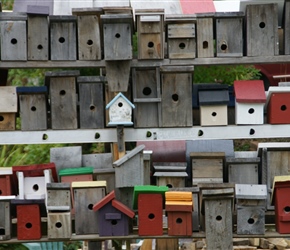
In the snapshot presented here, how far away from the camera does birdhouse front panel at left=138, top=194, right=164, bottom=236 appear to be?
6352mm

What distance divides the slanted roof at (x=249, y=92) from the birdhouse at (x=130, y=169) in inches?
40.1

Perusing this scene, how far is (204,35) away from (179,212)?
5.14ft

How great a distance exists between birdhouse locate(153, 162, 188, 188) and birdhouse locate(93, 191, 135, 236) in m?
0.43

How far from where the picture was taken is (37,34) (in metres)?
6.57

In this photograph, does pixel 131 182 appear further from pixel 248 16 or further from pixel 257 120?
pixel 248 16

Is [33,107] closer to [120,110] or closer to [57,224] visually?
[120,110]

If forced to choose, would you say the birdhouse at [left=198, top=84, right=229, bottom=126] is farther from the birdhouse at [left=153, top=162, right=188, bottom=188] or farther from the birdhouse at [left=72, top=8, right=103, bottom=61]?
the birdhouse at [left=72, top=8, right=103, bottom=61]

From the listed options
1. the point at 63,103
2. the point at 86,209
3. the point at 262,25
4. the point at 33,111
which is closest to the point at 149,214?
the point at 86,209

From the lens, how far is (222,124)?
21.7 ft

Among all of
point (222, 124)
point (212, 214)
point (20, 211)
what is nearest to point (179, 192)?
point (212, 214)

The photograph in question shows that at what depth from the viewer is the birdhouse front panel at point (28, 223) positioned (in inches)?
252

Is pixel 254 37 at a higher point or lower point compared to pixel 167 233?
higher

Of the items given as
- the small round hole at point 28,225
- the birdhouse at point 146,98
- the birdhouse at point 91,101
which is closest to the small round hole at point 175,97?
the birdhouse at point 146,98

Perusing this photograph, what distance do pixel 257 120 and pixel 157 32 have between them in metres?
1.17
